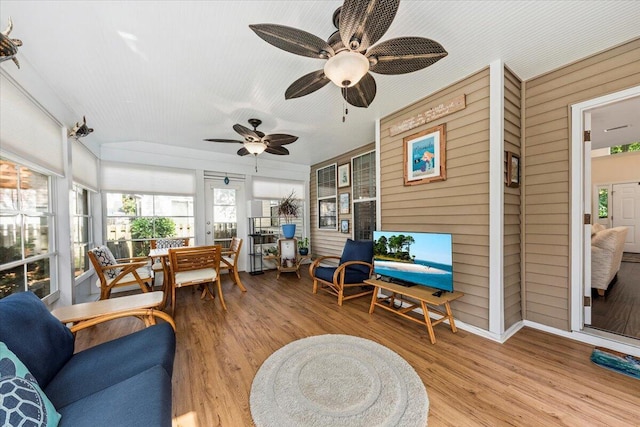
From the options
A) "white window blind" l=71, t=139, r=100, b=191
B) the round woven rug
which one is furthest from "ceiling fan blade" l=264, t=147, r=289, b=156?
the round woven rug

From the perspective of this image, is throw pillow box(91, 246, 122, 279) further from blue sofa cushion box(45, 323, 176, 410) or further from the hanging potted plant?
the hanging potted plant

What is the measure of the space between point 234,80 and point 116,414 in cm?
264

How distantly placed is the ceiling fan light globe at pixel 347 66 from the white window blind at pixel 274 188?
4275mm

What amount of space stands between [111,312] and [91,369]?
0.47 metres

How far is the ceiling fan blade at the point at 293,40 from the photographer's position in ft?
4.47

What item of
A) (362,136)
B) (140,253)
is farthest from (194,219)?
(362,136)

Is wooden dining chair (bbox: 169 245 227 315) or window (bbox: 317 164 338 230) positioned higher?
window (bbox: 317 164 338 230)

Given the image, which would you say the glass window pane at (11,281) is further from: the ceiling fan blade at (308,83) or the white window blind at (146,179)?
the ceiling fan blade at (308,83)

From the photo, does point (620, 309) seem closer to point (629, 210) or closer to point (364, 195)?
point (364, 195)

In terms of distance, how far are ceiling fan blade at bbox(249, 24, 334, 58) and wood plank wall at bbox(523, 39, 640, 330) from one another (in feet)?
7.98

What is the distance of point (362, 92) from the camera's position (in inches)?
82.1

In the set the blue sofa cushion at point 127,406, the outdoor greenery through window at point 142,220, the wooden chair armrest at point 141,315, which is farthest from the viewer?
the outdoor greenery through window at point 142,220

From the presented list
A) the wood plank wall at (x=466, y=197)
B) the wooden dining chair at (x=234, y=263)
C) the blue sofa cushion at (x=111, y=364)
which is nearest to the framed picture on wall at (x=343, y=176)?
the wood plank wall at (x=466, y=197)

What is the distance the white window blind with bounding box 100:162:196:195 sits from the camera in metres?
4.11
